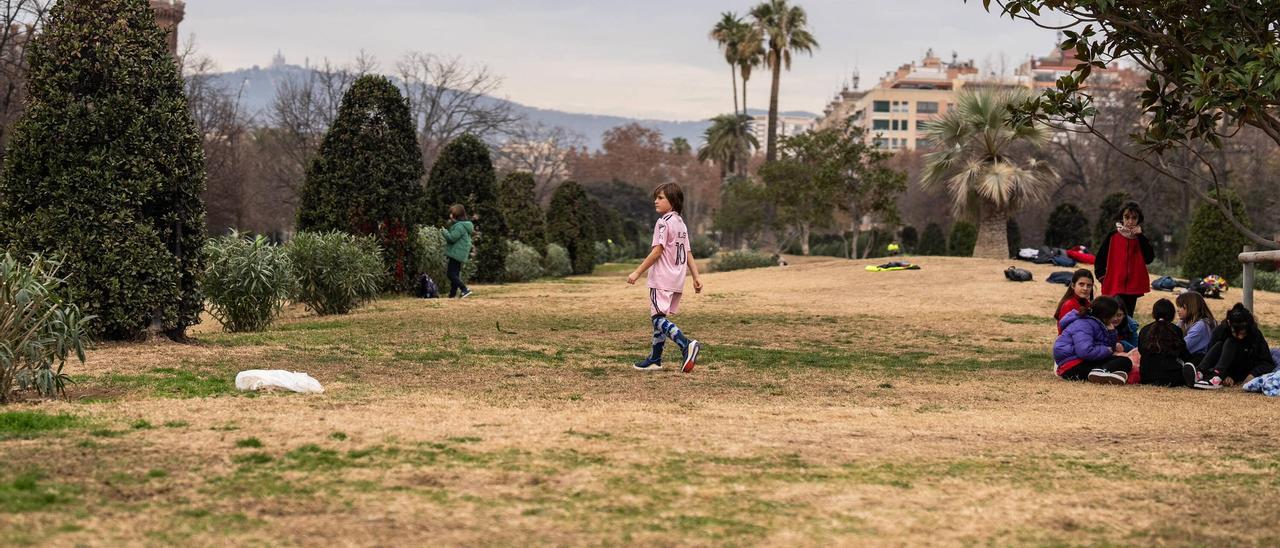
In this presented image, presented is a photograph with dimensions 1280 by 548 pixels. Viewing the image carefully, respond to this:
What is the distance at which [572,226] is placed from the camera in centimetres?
4131

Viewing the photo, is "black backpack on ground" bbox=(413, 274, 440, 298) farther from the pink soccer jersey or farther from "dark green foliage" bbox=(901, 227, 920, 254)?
"dark green foliage" bbox=(901, 227, 920, 254)

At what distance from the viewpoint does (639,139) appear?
11450 cm

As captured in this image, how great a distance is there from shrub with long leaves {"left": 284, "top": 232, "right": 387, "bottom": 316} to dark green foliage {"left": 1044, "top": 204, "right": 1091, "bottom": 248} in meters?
25.8

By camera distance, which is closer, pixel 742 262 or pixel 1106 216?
pixel 1106 216

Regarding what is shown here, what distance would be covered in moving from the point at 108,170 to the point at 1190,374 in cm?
947

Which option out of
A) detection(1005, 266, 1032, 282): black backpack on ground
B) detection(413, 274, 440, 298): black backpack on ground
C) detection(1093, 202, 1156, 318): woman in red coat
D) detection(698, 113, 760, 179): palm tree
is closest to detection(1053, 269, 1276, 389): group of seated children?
detection(1093, 202, 1156, 318): woman in red coat

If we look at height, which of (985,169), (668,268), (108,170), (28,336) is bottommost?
(28,336)

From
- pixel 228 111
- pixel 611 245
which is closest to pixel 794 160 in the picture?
pixel 611 245

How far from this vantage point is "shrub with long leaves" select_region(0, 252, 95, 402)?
7.77 m

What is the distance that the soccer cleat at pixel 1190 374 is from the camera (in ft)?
A: 34.6

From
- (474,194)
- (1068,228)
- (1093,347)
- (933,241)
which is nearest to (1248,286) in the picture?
(1093,347)

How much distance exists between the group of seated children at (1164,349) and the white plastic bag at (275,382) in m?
6.43

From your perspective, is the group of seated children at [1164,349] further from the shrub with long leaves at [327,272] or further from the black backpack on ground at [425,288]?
the black backpack on ground at [425,288]

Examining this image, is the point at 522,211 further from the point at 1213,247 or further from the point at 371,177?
the point at 1213,247
